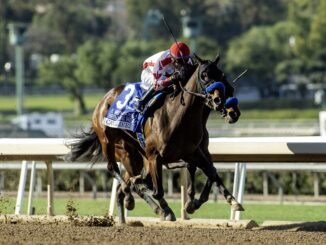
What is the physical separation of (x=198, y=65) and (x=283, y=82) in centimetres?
6103

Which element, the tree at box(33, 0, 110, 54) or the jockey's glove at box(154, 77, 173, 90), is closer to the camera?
the jockey's glove at box(154, 77, 173, 90)

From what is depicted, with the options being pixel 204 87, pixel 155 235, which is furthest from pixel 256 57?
pixel 155 235

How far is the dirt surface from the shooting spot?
22.0ft

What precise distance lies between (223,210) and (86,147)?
197 cm

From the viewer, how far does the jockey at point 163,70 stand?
8039mm

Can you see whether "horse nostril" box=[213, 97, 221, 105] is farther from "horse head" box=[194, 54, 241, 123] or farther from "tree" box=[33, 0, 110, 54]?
"tree" box=[33, 0, 110, 54]

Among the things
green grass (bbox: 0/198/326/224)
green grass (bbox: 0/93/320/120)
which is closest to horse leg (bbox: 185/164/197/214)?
green grass (bbox: 0/198/326/224)

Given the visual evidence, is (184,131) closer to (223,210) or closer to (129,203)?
(129,203)

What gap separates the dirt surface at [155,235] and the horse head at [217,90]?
0.80m

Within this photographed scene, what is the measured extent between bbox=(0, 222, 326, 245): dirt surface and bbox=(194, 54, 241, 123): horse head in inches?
31.6

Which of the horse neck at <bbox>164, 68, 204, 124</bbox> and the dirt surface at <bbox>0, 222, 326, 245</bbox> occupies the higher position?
the horse neck at <bbox>164, 68, 204, 124</bbox>

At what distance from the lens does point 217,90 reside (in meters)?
7.43

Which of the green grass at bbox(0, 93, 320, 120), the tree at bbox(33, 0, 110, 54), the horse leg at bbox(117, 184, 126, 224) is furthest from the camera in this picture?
the tree at bbox(33, 0, 110, 54)

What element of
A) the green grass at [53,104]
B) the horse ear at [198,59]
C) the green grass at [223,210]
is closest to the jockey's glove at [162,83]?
the horse ear at [198,59]
